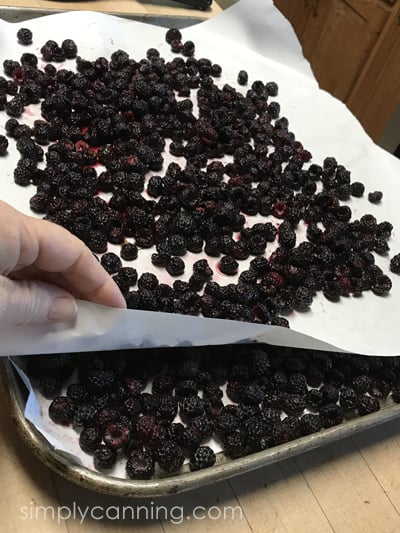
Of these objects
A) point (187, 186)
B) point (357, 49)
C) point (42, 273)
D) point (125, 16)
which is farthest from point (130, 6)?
point (42, 273)

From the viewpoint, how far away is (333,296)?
1213 mm

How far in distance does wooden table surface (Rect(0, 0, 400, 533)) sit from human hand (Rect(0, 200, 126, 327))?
0.29 meters

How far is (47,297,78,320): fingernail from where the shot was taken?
74cm

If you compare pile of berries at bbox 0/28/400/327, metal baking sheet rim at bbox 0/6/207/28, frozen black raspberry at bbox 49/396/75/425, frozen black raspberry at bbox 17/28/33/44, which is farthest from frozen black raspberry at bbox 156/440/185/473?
metal baking sheet rim at bbox 0/6/207/28

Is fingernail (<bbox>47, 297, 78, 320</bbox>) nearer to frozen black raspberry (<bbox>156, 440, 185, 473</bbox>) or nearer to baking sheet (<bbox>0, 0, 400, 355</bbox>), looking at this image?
baking sheet (<bbox>0, 0, 400, 355</bbox>)

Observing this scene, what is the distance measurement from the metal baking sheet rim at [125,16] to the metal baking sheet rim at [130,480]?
3.91ft

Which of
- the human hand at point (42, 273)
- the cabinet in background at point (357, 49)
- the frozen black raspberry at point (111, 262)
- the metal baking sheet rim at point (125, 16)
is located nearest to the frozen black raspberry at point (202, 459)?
the human hand at point (42, 273)

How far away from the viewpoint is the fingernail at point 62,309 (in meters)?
0.74

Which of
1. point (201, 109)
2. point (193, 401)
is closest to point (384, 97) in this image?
point (201, 109)

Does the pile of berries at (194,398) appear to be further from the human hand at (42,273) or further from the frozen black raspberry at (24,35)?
the frozen black raspberry at (24,35)

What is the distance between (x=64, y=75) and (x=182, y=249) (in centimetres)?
65

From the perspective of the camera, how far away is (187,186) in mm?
1294

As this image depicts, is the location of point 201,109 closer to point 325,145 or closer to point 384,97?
point 325,145

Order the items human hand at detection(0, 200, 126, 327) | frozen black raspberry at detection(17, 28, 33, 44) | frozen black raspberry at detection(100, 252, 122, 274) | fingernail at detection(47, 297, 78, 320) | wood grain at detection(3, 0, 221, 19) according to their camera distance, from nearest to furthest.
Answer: human hand at detection(0, 200, 126, 327) → fingernail at detection(47, 297, 78, 320) → frozen black raspberry at detection(100, 252, 122, 274) → frozen black raspberry at detection(17, 28, 33, 44) → wood grain at detection(3, 0, 221, 19)
